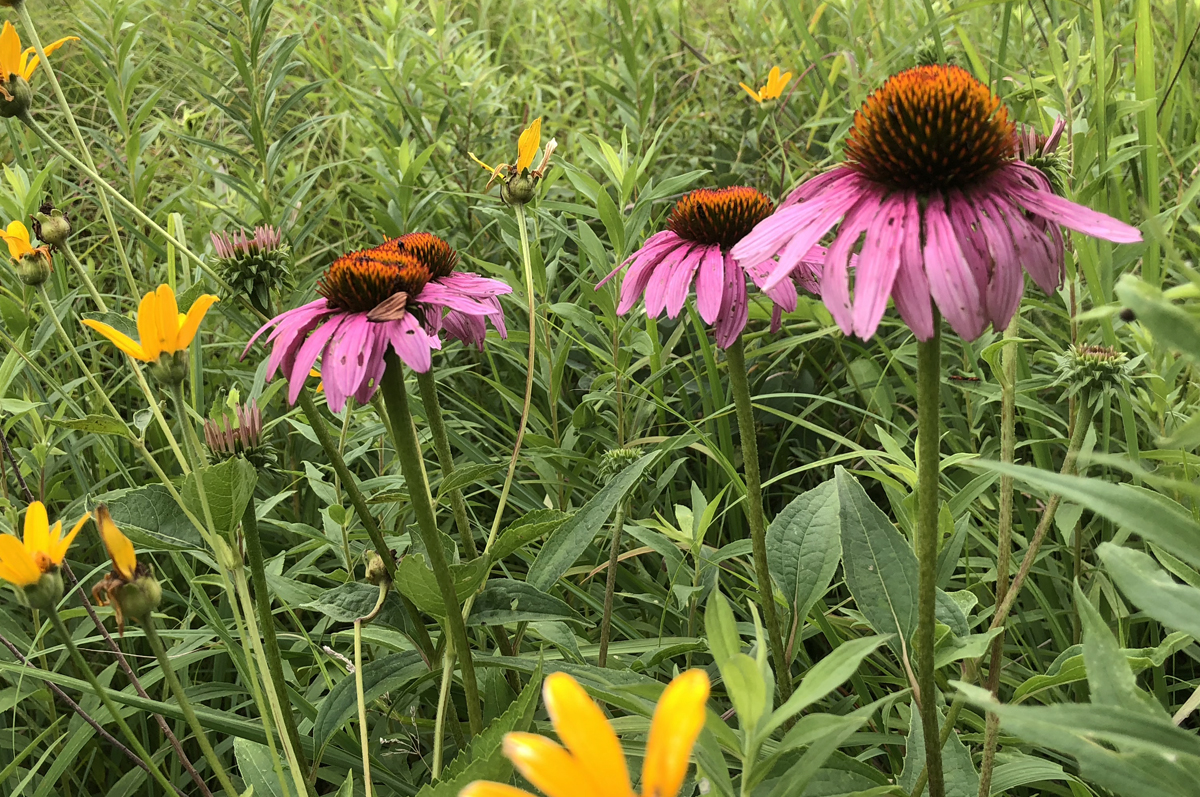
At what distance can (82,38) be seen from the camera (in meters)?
1.82

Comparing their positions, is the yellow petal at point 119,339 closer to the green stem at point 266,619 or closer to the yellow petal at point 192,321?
the yellow petal at point 192,321

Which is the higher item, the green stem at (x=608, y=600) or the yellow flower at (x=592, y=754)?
the yellow flower at (x=592, y=754)

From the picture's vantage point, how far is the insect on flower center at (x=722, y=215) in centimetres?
99

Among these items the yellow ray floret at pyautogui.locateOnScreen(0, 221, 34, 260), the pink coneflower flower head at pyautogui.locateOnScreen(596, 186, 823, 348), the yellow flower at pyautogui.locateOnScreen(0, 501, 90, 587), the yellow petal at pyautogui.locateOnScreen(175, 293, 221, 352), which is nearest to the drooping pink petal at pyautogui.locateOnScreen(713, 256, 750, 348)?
the pink coneflower flower head at pyautogui.locateOnScreen(596, 186, 823, 348)

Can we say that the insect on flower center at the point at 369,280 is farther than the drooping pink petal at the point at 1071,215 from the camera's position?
Yes

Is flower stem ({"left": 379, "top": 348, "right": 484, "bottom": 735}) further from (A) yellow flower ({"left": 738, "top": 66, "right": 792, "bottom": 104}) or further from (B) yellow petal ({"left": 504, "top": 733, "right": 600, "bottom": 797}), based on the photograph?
(A) yellow flower ({"left": 738, "top": 66, "right": 792, "bottom": 104})

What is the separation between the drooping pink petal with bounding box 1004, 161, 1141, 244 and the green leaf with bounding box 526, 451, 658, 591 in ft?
1.50

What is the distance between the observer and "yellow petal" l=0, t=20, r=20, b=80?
104 centimetres

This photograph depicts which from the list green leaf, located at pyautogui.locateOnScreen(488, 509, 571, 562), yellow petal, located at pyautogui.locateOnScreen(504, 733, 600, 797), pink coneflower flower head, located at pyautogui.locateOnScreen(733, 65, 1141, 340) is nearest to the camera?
yellow petal, located at pyautogui.locateOnScreen(504, 733, 600, 797)

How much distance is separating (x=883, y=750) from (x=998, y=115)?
2.71ft

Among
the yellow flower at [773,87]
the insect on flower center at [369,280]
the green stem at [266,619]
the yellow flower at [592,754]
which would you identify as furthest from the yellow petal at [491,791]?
the yellow flower at [773,87]

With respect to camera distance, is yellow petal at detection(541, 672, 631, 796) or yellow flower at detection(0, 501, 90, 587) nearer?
yellow petal at detection(541, 672, 631, 796)

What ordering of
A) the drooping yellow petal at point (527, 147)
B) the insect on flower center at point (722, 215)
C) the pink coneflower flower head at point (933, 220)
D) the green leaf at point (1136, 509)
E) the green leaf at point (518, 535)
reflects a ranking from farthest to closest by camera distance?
the drooping yellow petal at point (527, 147), the insect on flower center at point (722, 215), the green leaf at point (518, 535), the pink coneflower flower head at point (933, 220), the green leaf at point (1136, 509)

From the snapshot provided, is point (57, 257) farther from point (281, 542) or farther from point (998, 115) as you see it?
point (998, 115)
